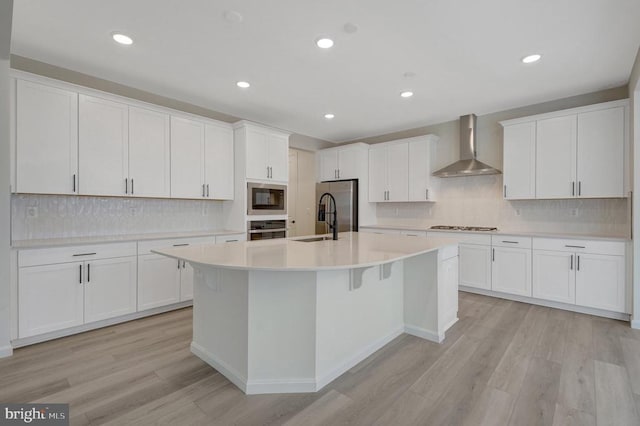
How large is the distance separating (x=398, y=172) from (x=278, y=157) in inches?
81.2

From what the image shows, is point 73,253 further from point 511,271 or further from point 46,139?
point 511,271

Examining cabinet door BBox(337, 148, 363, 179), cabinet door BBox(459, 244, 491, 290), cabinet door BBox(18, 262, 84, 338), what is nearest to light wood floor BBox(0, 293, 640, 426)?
cabinet door BBox(18, 262, 84, 338)

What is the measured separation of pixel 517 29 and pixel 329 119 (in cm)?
277

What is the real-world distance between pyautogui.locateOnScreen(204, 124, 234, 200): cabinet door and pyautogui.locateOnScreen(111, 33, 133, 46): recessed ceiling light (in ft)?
5.02

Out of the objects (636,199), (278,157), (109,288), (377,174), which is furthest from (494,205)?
(109,288)

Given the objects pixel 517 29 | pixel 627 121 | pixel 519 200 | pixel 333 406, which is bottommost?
pixel 333 406

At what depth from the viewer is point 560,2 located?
2074mm

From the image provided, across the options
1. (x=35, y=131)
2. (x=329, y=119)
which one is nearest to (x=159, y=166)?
(x=35, y=131)

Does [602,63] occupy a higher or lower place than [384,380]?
higher

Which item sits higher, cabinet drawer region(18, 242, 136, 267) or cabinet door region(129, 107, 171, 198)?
cabinet door region(129, 107, 171, 198)

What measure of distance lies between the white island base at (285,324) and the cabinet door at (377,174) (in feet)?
9.76

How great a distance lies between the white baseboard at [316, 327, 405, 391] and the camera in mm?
2031

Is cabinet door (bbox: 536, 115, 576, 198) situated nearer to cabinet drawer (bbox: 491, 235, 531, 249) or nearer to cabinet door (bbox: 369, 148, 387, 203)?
cabinet drawer (bbox: 491, 235, 531, 249)

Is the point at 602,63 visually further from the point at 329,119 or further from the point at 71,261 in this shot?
the point at 71,261
